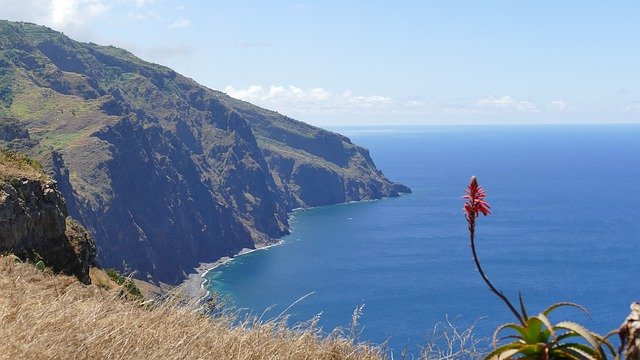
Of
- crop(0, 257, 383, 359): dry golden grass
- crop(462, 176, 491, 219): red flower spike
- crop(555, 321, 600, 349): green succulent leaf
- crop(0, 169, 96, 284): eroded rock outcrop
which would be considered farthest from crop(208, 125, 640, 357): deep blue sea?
crop(462, 176, 491, 219): red flower spike

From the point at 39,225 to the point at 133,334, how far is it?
15.8 m

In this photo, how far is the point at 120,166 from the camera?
176250 millimetres

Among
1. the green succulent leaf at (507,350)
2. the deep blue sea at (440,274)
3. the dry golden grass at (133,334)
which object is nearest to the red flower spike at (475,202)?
the green succulent leaf at (507,350)

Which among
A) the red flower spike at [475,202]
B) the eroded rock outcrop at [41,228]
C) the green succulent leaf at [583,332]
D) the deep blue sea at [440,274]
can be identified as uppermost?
the red flower spike at [475,202]

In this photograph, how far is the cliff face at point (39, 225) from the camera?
59.9 feet

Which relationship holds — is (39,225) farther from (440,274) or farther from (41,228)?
(440,274)

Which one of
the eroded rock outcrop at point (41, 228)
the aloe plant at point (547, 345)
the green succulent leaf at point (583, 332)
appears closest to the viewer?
the green succulent leaf at point (583, 332)

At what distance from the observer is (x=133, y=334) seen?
20.1 ft

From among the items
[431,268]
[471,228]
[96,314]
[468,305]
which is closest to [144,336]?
[96,314]

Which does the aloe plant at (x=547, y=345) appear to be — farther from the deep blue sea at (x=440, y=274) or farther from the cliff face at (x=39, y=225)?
the deep blue sea at (x=440, y=274)

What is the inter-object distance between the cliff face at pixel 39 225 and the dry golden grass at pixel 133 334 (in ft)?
36.0

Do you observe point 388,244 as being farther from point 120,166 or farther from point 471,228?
point 471,228

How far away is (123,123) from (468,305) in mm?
108506

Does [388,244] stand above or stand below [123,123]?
below
